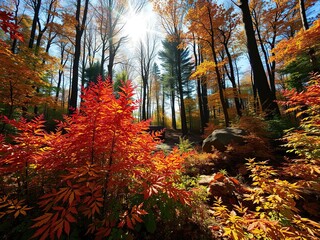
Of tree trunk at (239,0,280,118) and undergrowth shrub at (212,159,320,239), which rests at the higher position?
tree trunk at (239,0,280,118)

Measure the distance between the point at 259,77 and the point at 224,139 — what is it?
338cm

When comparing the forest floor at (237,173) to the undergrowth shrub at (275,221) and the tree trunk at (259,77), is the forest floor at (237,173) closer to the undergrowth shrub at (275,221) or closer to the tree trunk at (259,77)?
the undergrowth shrub at (275,221)

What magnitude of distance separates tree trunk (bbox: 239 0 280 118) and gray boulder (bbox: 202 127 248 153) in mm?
1439

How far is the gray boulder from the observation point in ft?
17.6

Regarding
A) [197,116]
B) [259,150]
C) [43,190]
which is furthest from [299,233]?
[197,116]

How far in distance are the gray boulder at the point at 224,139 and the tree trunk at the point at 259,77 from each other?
1.44 metres

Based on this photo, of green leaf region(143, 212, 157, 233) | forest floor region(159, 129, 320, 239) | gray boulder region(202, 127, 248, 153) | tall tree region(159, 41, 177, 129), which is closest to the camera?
green leaf region(143, 212, 157, 233)

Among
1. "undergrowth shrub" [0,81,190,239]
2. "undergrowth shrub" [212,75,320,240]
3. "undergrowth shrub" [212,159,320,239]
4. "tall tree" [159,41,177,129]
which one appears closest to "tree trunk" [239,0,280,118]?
"undergrowth shrub" [212,75,320,240]

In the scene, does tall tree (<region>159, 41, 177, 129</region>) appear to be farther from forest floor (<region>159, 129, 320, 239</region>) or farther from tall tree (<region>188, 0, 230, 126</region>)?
forest floor (<region>159, 129, 320, 239</region>)

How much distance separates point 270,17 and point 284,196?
15.5 metres

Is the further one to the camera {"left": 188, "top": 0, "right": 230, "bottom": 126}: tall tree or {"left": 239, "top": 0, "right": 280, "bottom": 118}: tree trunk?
{"left": 188, "top": 0, "right": 230, "bottom": 126}: tall tree

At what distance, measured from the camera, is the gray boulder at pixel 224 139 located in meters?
5.38

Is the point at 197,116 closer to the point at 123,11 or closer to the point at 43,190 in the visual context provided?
the point at 123,11

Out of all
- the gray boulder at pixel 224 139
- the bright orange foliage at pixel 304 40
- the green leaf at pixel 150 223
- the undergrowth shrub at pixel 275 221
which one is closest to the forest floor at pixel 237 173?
the undergrowth shrub at pixel 275 221
